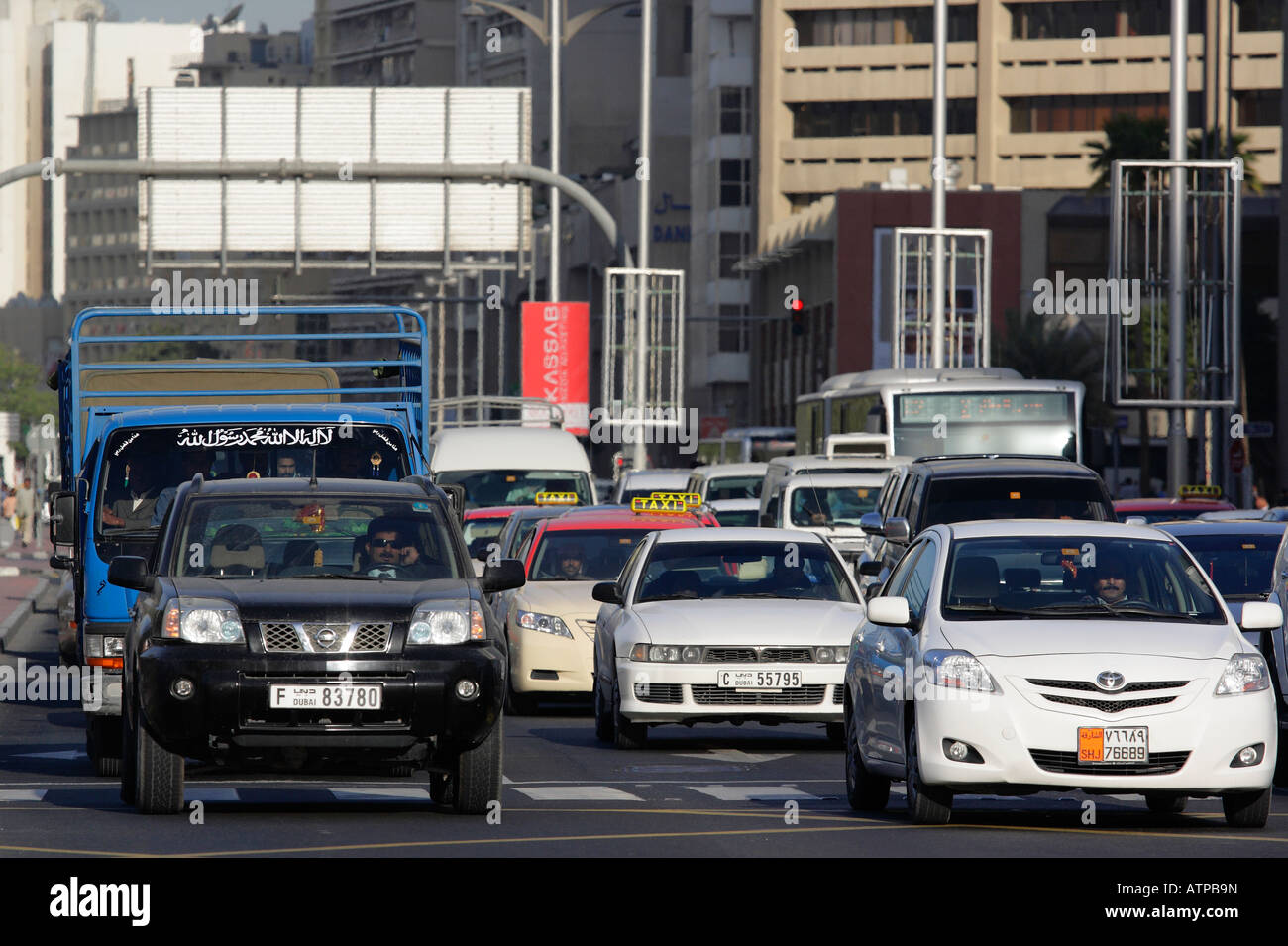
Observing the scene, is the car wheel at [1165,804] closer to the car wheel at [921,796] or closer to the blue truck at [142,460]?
the car wheel at [921,796]

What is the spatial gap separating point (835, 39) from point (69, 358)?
90.7m

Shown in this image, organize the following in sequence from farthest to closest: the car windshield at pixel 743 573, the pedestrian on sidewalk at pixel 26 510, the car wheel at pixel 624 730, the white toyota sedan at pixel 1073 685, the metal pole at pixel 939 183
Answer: the pedestrian on sidewalk at pixel 26 510 → the metal pole at pixel 939 183 → the car windshield at pixel 743 573 → the car wheel at pixel 624 730 → the white toyota sedan at pixel 1073 685

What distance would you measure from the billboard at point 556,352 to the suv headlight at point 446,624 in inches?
1249

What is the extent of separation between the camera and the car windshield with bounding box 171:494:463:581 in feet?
42.6

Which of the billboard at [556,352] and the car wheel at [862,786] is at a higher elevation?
the billboard at [556,352]

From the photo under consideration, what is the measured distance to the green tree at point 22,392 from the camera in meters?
154

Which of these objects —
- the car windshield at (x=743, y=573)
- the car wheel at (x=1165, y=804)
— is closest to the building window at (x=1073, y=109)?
the car windshield at (x=743, y=573)

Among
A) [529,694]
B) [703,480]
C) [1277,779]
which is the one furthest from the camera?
[703,480]

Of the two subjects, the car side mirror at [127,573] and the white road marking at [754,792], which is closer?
the car side mirror at [127,573]

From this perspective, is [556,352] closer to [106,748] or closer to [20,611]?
[20,611]

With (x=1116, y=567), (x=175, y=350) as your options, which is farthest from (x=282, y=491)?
(x=175, y=350)

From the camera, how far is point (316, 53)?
635 ft

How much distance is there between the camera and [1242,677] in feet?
39.8
